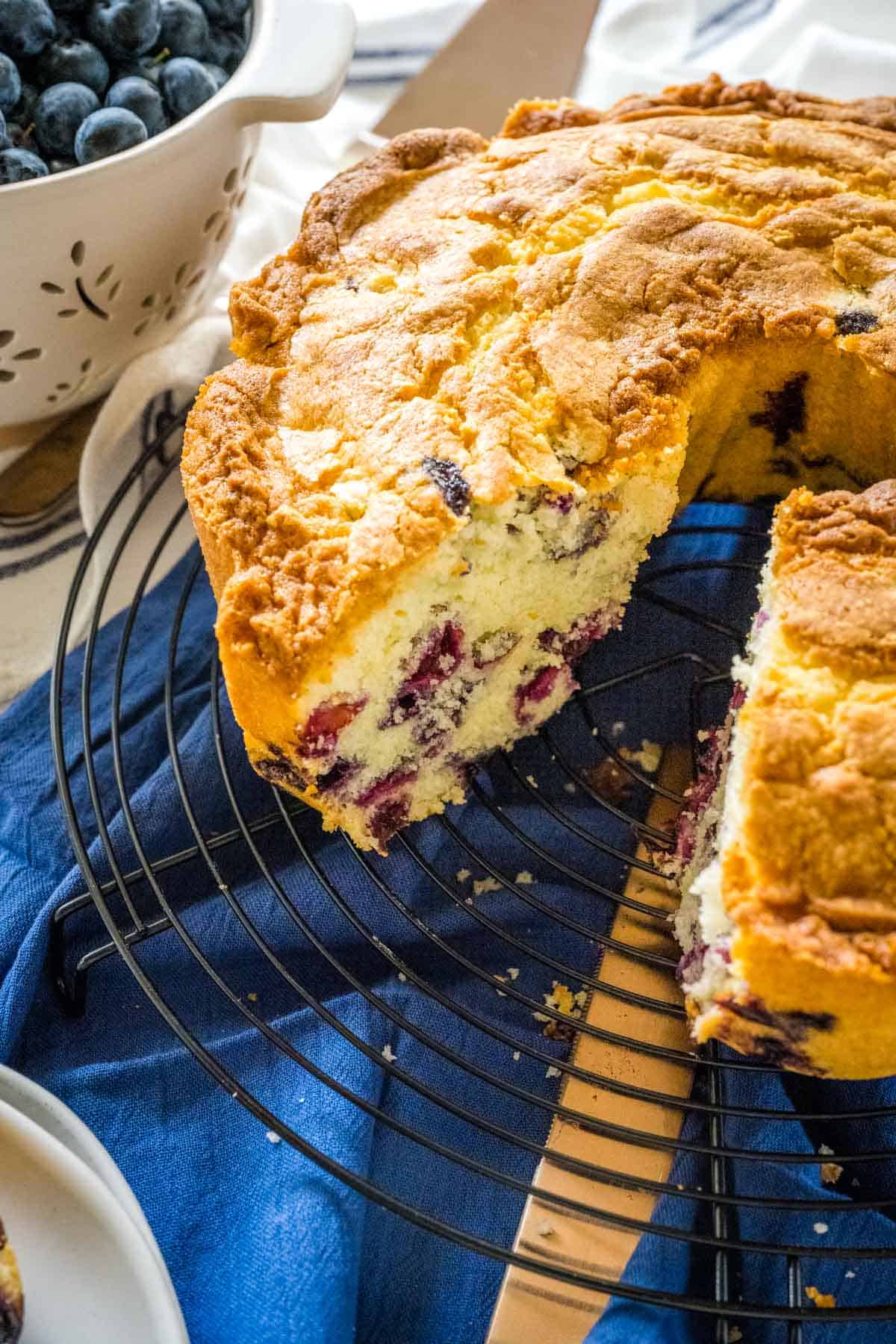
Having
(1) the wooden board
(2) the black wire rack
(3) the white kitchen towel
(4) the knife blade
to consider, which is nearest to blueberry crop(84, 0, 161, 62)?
(3) the white kitchen towel

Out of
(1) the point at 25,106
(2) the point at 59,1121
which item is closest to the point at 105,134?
(1) the point at 25,106

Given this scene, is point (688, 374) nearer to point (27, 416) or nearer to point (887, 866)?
point (887, 866)

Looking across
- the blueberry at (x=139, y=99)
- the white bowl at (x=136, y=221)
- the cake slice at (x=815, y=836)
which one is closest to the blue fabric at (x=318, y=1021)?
the cake slice at (x=815, y=836)

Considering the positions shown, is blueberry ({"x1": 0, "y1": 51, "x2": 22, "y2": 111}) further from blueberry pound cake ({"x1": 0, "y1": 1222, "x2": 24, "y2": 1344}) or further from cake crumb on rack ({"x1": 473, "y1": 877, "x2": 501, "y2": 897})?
blueberry pound cake ({"x1": 0, "y1": 1222, "x2": 24, "y2": 1344})

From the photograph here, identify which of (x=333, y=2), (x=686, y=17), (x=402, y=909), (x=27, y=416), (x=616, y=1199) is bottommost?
(x=616, y=1199)

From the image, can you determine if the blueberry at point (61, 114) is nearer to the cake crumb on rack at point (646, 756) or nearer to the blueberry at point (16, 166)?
the blueberry at point (16, 166)

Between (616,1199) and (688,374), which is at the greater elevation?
(688,374)

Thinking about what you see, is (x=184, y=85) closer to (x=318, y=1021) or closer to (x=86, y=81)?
(x=86, y=81)

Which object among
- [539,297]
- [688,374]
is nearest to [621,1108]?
[688,374]
